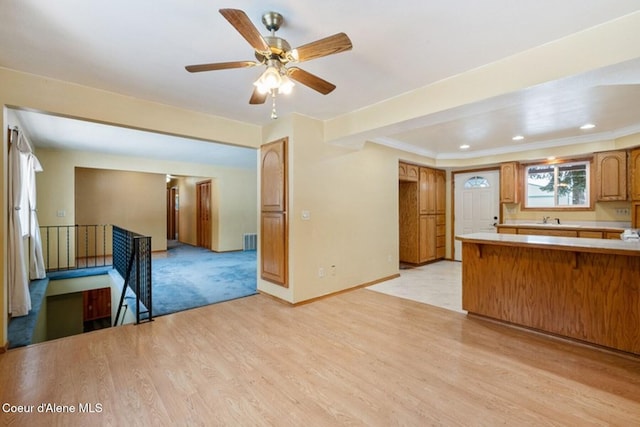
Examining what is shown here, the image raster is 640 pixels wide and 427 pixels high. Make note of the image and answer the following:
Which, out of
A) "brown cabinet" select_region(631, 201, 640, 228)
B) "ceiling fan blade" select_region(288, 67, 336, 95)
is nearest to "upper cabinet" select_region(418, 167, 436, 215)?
"brown cabinet" select_region(631, 201, 640, 228)

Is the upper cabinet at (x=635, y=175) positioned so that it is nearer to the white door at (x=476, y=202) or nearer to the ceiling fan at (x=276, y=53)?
the white door at (x=476, y=202)

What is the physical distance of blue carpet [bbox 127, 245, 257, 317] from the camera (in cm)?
391

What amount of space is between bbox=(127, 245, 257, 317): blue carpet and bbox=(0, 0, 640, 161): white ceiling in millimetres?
2549

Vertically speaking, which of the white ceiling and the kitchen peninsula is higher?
the white ceiling

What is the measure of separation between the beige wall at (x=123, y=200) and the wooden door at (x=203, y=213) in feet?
4.08

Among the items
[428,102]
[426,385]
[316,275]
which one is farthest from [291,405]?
[428,102]

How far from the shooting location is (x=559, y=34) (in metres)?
2.00

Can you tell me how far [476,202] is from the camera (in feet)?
21.4

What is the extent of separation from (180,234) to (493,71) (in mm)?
10858

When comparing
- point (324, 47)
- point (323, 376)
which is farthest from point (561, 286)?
point (324, 47)

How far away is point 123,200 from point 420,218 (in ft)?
24.4

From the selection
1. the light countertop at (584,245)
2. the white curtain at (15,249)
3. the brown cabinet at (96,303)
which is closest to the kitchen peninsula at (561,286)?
the light countertop at (584,245)

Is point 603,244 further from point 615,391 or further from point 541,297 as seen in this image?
point 615,391

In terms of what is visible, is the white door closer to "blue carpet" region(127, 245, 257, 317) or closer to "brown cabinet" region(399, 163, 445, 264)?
"brown cabinet" region(399, 163, 445, 264)
